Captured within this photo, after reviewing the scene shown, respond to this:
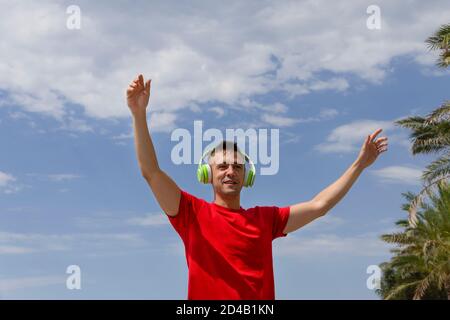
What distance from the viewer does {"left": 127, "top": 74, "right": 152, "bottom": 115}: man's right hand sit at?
420 cm

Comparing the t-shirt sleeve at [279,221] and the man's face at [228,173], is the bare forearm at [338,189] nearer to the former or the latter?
the t-shirt sleeve at [279,221]

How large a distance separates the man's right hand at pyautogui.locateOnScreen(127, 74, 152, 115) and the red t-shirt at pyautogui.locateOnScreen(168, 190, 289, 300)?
0.68 m

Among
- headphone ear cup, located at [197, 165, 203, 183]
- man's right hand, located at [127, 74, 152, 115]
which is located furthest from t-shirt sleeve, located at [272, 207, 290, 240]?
man's right hand, located at [127, 74, 152, 115]

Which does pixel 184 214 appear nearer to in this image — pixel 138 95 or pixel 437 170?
pixel 138 95

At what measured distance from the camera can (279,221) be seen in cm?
471

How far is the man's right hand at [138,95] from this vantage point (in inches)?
165

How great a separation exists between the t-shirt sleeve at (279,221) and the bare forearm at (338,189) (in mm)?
326

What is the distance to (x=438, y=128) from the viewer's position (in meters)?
22.2

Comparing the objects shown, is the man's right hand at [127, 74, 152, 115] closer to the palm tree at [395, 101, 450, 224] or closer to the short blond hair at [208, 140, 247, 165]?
the short blond hair at [208, 140, 247, 165]
